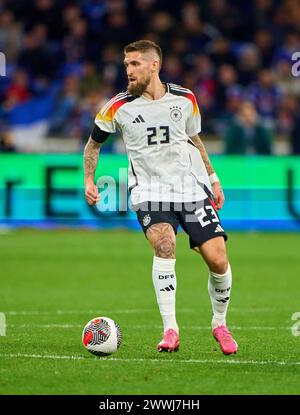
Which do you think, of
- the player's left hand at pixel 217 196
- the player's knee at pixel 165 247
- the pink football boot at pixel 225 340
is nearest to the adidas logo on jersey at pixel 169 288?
the player's knee at pixel 165 247

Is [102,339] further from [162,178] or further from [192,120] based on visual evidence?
[192,120]

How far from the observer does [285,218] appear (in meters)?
19.2

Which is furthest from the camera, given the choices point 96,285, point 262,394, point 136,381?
point 96,285

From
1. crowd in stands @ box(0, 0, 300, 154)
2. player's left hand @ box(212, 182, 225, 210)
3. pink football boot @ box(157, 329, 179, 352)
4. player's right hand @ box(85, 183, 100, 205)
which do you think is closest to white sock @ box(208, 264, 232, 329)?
pink football boot @ box(157, 329, 179, 352)

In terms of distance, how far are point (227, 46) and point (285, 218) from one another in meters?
5.18

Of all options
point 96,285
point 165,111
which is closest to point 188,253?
point 96,285

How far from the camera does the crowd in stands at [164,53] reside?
72.1 feet

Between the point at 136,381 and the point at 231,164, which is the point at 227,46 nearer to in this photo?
the point at 231,164

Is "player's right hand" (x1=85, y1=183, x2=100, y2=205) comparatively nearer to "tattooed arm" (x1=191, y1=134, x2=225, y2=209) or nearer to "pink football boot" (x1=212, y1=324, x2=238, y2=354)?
"tattooed arm" (x1=191, y1=134, x2=225, y2=209)

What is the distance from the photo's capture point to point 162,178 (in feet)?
27.2

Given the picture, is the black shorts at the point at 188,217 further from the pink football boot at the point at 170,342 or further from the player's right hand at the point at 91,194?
the pink football boot at the point at 170,342

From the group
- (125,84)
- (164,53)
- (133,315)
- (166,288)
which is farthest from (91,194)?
(164,53)

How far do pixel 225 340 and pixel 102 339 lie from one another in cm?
89

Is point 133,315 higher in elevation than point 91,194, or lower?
lower
